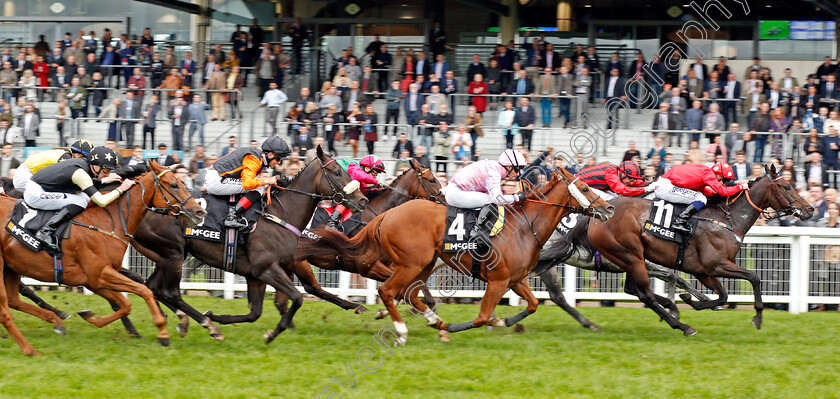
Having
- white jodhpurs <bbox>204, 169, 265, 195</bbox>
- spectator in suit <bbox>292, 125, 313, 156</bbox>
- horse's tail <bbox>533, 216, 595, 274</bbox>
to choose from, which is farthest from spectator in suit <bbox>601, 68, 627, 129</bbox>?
white jodhpurs <bbox>204, 169, 265, 195</bbox>

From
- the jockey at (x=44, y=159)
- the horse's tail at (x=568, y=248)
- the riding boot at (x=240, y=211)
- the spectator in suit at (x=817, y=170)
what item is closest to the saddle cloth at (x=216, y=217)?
the riding boot at (x=240, y=211)

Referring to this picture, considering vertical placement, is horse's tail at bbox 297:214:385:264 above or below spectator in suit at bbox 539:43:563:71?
below

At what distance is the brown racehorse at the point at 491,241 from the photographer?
753 cm

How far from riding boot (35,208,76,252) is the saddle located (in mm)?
5137

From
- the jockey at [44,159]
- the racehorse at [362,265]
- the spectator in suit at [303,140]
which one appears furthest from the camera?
the spectator in suit at [303,140]

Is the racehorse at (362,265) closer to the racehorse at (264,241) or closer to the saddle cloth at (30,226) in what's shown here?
the racehorse at (264,241)

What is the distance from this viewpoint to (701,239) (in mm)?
8602

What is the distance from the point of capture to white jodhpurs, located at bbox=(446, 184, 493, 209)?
7.66m

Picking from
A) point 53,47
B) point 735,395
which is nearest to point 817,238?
point 735,395

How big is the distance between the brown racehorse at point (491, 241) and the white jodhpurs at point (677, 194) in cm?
138

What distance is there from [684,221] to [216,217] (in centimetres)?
431

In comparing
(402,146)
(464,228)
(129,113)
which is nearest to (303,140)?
(402,146)

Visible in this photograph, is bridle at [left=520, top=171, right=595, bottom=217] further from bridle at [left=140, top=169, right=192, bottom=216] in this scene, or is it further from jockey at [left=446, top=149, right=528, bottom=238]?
bridle at [left=140, top=169, right=192, bottom=216]

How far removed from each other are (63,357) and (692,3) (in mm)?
13660
